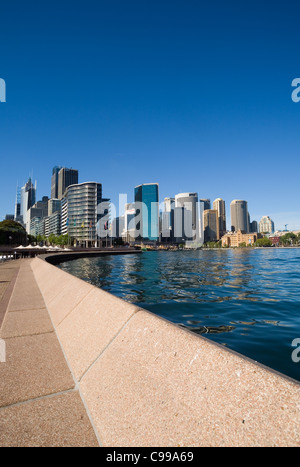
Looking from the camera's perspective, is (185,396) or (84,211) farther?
(84,211)

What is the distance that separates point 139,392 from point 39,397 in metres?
1.16

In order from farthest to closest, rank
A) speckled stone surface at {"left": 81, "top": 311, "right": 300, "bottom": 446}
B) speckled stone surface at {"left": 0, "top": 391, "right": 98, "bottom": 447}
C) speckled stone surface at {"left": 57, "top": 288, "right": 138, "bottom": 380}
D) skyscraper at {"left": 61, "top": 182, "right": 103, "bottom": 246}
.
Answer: skyscraper at {"left": 61, "top": 182, "right": 103, "bottom": 246}
speckled stone surface at {"left": 57, "top": 288, "right": 138, "bottom": 380}
speckled stone surface at {"left": 0, "top": 391, "right": 98, "bottom": 447}
speckled stone surface at {"left": 81, "top": 311, "right": 300, "bottom": 446}

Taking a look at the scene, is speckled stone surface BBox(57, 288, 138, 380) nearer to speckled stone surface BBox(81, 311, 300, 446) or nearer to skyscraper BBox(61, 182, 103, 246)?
speckled stone surface BBox(81, 311, 300, 446)

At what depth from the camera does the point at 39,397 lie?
261cm

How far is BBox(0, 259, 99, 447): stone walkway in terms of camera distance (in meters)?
2.05

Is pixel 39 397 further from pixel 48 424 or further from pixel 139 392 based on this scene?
pixel 139 392

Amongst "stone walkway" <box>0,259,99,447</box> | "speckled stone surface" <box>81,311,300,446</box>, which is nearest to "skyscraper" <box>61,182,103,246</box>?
"stone walkway" <box>0,259,99,447</box>

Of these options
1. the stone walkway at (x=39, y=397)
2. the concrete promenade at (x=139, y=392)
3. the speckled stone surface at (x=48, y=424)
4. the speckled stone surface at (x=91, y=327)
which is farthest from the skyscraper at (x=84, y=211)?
the speckled stone surface at (x=48, y=424)

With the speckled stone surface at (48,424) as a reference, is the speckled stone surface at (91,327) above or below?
above

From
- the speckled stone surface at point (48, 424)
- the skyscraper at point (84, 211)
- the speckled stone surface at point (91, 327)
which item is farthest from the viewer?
the skyscraper at point (84, 211)

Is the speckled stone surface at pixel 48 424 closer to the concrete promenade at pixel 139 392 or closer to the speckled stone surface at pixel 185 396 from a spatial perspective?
the concrete promenade at pixel 139 392

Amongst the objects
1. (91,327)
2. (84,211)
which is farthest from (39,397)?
(84,211)

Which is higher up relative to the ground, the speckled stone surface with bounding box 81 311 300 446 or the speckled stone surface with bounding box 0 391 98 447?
the speckled stone surface with bounding box 81 311 300 446

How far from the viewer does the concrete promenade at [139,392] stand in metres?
1.56
